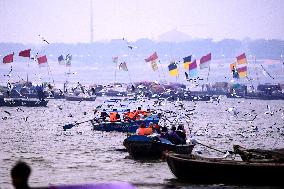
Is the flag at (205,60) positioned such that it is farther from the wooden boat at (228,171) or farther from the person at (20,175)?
the person at (20,175)

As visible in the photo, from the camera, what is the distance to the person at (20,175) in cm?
785

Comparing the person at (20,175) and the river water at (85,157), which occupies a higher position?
the person at (20,175)

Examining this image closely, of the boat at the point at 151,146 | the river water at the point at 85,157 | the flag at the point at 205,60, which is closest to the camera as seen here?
the river water at the point at 85,157

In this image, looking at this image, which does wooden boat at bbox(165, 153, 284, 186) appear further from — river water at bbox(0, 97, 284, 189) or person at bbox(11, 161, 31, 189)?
person at bbox(11, 161, 31, 189)

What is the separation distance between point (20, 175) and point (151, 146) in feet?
68.9

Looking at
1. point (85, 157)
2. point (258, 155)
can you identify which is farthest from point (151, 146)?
point (258, 155)

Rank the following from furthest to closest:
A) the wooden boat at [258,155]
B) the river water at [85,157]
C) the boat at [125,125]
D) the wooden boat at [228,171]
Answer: the boat at [125,125] → the river water at [85,157] → the wooden boat at [258,155] → the wooden boat at [228,171]

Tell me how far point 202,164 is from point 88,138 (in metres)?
26.1

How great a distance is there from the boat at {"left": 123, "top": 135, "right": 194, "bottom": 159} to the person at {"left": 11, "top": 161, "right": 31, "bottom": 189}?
68.4ft

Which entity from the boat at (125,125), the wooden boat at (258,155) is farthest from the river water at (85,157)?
the wooden boat at (258,155)

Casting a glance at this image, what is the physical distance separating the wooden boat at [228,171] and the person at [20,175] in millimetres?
14801

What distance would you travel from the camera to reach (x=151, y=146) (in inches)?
1131

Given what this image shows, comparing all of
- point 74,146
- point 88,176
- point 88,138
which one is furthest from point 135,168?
point 88,138

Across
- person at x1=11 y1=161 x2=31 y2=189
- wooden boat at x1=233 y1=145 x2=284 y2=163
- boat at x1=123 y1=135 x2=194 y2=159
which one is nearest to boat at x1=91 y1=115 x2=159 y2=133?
boat at x1=123 y1=135 x2=194 y2=159
